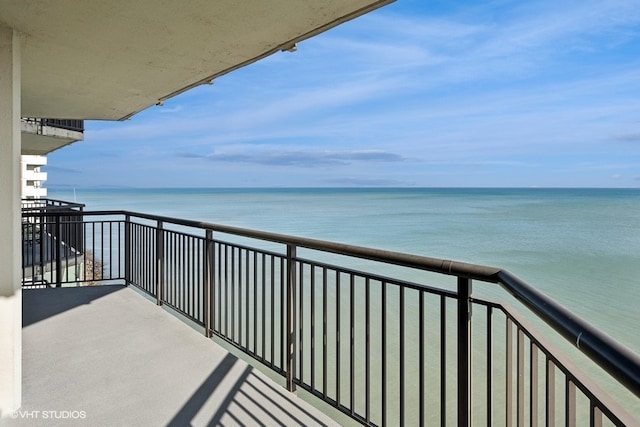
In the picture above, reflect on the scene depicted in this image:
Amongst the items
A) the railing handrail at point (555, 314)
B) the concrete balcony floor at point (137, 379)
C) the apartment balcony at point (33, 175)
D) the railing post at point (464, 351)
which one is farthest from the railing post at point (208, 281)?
the apartment balcony at point (33, 175)

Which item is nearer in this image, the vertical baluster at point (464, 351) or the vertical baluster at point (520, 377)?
the vertical baluster at point (520, 377)

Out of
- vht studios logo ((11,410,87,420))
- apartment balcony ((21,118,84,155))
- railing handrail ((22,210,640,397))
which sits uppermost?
apartment balcony ((21,118,84,155))

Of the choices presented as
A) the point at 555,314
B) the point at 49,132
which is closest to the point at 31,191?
the point at 49,132

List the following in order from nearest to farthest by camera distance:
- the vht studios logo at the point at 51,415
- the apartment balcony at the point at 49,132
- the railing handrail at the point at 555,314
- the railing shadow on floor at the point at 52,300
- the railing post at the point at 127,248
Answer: the railing handrail at the point at 555,314 → the vht studios logo at the point at 51,415 → the railing shadow on floor at the point at 52,300 → the railing post at the point at 127,248 → the apartment balcony at the point at 49,132

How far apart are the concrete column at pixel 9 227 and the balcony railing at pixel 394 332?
126 centimetres

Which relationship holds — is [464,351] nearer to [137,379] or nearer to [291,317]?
[291,317]

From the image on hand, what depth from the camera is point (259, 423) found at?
208cm

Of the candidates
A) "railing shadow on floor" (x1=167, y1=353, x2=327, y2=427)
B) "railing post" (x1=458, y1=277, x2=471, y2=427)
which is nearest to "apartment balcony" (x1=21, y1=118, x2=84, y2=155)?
A: "railing shadow on floor" (x1=167, y1=353, x2=327, y2=427)

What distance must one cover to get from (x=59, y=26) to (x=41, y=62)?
2.83 feet

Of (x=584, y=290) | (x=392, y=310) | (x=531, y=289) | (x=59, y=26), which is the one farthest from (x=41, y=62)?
(x=584, y=290)

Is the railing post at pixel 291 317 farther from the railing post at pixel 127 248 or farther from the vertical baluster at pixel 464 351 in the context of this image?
the railing post at pixel 127 248

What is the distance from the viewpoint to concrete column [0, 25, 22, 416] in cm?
216

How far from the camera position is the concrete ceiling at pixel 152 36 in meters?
2.02

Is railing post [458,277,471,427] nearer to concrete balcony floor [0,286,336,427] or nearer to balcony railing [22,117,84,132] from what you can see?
concrete balcony floor [0,286,336,427]
